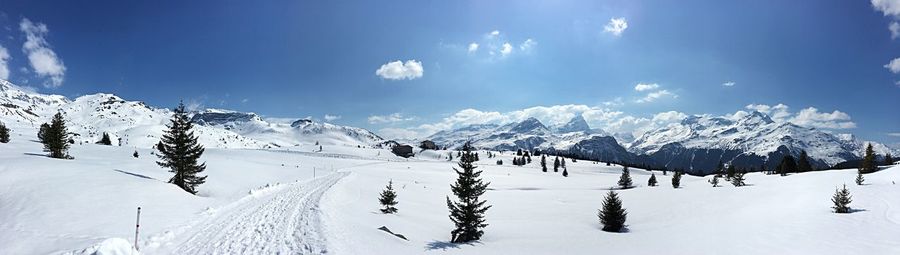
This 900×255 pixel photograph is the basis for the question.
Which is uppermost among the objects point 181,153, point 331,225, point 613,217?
point 181,153

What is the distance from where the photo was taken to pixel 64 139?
46844 mm

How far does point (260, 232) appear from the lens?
64.7ft

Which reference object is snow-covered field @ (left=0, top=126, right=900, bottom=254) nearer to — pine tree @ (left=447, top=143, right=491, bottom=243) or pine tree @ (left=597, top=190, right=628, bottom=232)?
pine tree @ (left=447, top=143, right=491, bottom=243)

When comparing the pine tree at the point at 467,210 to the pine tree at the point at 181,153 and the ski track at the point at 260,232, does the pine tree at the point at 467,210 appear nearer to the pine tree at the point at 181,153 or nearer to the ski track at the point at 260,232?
the ski track at the point at 260,232

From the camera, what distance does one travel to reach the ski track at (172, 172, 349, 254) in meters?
16.3

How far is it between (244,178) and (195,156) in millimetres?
17252

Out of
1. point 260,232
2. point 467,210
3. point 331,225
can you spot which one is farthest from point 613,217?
point 260,232

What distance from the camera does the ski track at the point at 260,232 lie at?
53.5 feet

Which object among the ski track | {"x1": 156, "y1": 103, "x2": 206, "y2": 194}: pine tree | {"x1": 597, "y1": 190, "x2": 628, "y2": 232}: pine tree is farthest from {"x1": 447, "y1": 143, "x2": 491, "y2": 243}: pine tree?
{"x1": 156, "y1": 103, "x2": 206, "y2": 194}: pine tree

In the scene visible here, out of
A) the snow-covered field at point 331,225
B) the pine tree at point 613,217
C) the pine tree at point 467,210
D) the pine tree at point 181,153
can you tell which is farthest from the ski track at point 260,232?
the pine tree at point 613,217

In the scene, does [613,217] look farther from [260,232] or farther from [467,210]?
[260,232]

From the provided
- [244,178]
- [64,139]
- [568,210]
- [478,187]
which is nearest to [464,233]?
[478,187]

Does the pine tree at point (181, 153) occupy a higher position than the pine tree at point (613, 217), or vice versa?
the pine tree at point (181, 153)

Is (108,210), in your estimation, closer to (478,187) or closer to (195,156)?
(195,156)
